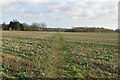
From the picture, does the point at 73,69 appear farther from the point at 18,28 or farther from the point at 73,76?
the point at 18,28

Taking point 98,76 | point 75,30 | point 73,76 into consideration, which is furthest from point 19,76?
point 75,30

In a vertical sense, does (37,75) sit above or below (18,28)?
below

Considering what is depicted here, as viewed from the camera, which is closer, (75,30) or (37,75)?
(37,75)

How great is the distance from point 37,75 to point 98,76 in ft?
9.73

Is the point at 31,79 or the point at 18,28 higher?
the point at 18,28

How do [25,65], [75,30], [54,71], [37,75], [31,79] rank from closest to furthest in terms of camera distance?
[31,79]
[37,75]
[54,71]
[25,65]
[75,30]

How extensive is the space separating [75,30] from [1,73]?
107034mm

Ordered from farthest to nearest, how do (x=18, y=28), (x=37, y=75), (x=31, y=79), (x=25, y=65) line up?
(x=18, y=28) < (x=25, y=65) < (x=37, y=75) < (x=31, y=79)

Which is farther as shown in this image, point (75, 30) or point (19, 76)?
point (75, 30)

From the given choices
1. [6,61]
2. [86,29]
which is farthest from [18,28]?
[6,61]

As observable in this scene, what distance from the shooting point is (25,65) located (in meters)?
8.05

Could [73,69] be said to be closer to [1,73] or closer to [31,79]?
[31,79]

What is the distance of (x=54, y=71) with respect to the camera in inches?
292

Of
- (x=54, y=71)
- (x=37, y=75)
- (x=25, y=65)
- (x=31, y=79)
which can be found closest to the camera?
(x=31, y=79)
